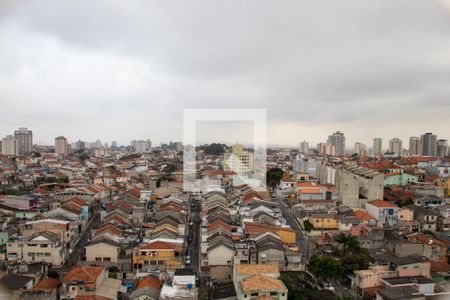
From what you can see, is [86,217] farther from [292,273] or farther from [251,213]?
[292,273]

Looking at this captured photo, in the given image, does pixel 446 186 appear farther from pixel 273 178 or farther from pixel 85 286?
pixel 85 286

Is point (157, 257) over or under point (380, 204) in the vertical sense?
under

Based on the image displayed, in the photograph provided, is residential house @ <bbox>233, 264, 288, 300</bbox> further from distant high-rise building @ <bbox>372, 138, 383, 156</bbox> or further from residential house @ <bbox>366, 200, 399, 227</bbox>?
distant high-rise building @ <bbox>372, 138, 383, 156</bbox>

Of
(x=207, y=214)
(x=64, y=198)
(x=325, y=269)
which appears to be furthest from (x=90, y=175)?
(x=325, y=269)

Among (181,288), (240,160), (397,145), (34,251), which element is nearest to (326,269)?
(181,288)

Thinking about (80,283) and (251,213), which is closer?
(80,283)

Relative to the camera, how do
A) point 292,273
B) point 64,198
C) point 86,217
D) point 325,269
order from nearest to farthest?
point 325,269, point 292,273, point 86,217, point 64,198
